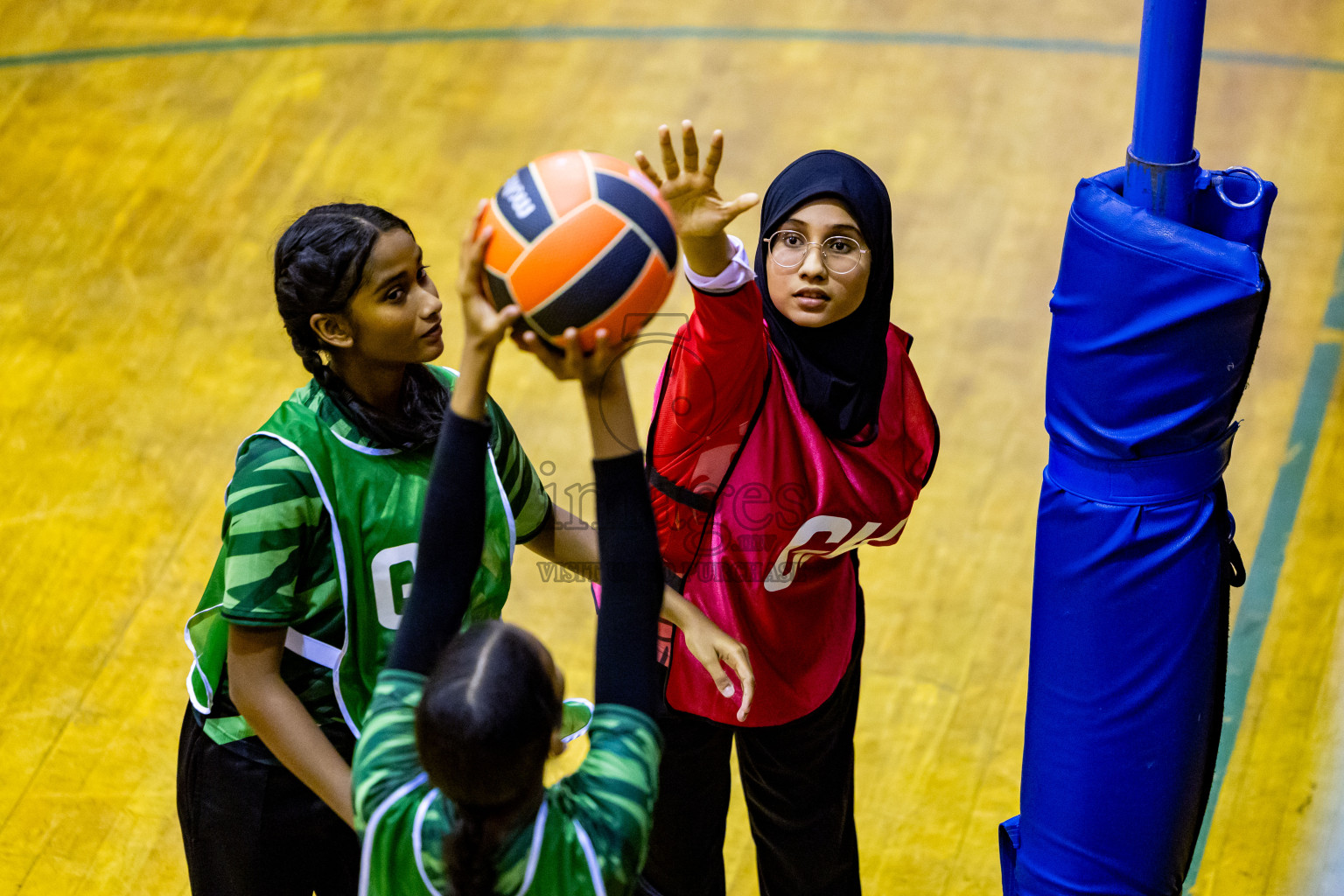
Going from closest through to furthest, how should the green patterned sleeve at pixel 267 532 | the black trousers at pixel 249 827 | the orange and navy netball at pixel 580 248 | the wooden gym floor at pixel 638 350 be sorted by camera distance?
the orange and navy netball at pixel 580 248
the green patterned sleeve at pixel 267 532
the black trousers at pixel 249 827
the wooden gym floor at pixel 638 350

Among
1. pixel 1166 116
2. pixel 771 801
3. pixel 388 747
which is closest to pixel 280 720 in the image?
pixel 388 747

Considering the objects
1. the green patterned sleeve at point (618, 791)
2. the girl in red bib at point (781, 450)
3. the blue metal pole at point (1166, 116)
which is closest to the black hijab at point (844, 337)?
the girl in red bib at point (781, 450)

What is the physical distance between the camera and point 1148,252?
1982mm

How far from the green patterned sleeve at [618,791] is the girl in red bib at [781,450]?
590 mm

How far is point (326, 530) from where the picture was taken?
2010 millimetres

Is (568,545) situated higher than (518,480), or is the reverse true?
(518,480)

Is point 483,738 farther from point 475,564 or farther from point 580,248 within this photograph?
point 580,248

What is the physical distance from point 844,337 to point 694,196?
38 centimetres

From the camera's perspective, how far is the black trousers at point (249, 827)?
2176mm

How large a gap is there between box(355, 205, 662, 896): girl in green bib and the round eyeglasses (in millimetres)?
656

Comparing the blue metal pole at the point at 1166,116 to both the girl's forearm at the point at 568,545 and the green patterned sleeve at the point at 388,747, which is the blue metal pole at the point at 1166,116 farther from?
the green patterned sleeve at the point at 388,747

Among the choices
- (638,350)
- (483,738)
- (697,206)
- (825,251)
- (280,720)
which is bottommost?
(638,350)

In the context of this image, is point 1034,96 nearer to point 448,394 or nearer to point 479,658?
point 448,394

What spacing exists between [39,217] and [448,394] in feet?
11.4
